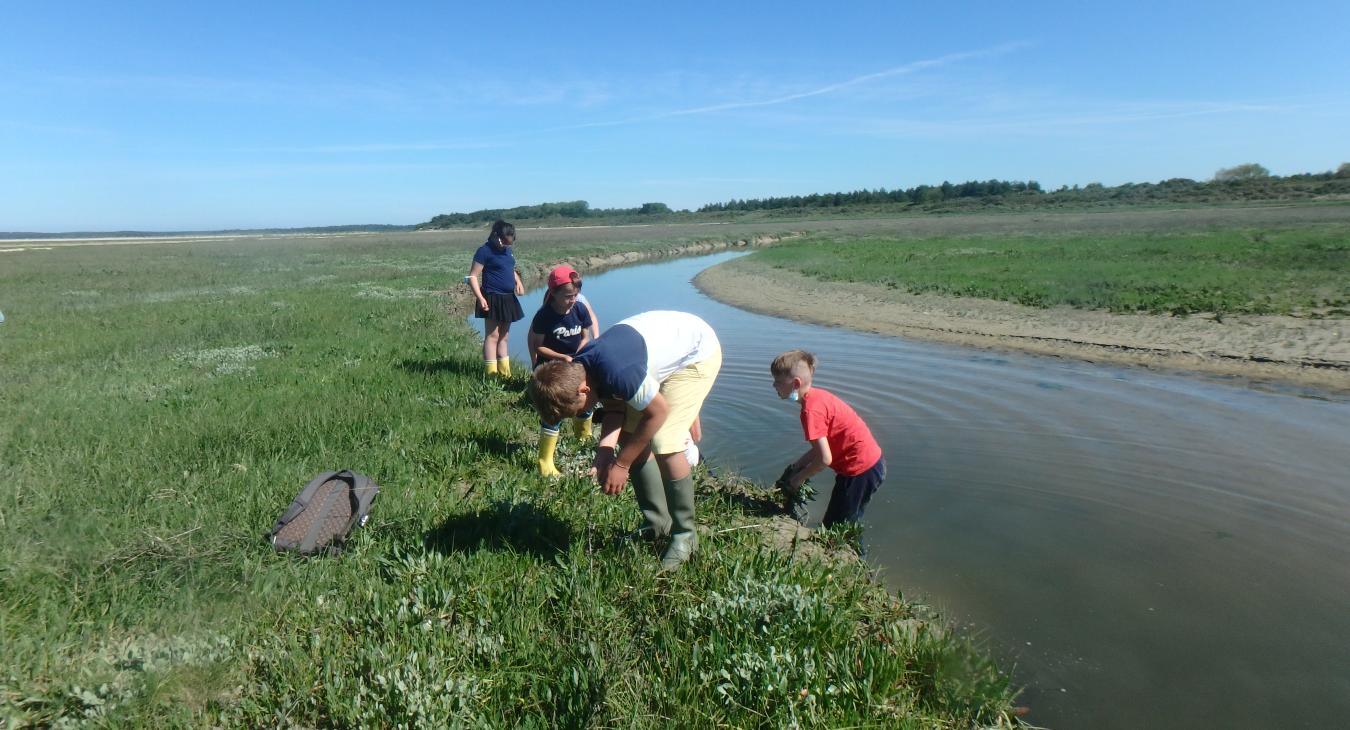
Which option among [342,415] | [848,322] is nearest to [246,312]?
[342,415]

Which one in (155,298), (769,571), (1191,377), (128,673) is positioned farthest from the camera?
(155,298)

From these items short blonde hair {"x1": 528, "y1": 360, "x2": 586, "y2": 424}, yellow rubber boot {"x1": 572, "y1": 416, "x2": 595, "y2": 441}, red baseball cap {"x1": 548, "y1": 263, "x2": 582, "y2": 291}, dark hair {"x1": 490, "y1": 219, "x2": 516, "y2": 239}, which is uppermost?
dark hair {"x1": 490, "y1": 219, "x2": 516, "y2": 239}

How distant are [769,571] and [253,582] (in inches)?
101

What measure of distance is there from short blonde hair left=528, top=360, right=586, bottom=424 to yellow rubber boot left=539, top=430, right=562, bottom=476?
2.05 meters

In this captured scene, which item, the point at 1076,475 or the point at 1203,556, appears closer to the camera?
the point at 1203,556

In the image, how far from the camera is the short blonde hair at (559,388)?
315 centimetres

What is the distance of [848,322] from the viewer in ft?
49.6

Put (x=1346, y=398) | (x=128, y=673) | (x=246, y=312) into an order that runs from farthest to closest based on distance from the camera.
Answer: (x=246, y=312) → (x=1346, y=398) → (x=128, y=673)

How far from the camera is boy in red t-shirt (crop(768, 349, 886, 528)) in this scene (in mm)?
4449

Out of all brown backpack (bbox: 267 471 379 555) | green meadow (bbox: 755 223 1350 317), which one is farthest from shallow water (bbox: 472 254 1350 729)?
green meadow (bbox: 755 223 1350 317)

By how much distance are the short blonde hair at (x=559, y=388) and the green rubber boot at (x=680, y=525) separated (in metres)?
0.80

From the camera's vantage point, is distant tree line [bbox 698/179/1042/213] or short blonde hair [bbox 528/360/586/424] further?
distant tree line [bbox 698/179/1042/213]

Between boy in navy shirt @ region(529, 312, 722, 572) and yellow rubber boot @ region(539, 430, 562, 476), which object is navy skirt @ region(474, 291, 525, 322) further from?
boy in navy shirt @ region(529, 312, 722, 572)

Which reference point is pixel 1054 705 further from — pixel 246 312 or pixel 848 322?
pixel 246 312
